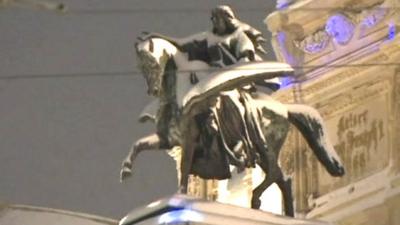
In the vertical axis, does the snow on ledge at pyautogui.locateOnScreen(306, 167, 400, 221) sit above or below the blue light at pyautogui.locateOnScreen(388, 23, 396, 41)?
below

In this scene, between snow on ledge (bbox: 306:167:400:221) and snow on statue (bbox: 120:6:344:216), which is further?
snow on ledge (bbox: 306:167:400:221)

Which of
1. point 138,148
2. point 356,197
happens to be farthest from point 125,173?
point 356,197

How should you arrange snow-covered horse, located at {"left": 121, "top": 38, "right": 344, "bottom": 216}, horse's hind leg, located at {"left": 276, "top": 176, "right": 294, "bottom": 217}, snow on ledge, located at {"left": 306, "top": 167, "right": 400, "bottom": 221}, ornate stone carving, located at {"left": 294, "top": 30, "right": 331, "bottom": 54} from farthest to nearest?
ornate stone carving, located at {"left": 294, "top": 30, "right": 331, "bottom": 54}
snow on ledge, located at {"left": 306, "top": 167, "right": 400, "bottom": 221}
horse's hind leg, located at {"left": 276, "top": 176, "right": 294, "bottom": 217}
snow-covered horse, located at {"left": 121, "top": 38, "right": 344, "bottom": 216}

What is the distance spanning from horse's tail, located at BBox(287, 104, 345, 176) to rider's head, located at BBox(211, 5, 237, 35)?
2.59 ft

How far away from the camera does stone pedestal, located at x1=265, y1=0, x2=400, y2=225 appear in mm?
17328

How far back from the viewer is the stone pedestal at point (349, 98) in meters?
17.3

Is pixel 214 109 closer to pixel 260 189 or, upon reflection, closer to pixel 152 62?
pixel 152 62

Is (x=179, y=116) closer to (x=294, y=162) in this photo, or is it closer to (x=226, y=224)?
(x=226, y=224)

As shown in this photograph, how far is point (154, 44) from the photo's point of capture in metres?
13.1

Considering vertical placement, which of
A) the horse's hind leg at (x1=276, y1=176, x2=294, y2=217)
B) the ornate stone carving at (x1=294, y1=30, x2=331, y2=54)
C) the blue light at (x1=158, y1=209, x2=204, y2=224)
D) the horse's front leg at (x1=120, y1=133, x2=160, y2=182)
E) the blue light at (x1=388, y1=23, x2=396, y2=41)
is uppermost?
the ornate stone carving at (x1=294, y1=30, x2=331, y2=54)

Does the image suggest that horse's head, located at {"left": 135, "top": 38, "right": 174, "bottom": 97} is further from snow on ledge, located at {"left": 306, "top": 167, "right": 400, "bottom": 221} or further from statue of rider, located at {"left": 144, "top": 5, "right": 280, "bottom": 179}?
snow on ledge, located at {"left": 306, "top": 167, "right": 400, "bottom": 221}

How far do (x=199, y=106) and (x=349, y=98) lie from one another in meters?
5.35

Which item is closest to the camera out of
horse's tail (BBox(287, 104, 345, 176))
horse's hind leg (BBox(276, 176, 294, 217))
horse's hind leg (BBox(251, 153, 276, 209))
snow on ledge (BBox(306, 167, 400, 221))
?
horse's hind leg (BBox(251, 153, 276, 209))

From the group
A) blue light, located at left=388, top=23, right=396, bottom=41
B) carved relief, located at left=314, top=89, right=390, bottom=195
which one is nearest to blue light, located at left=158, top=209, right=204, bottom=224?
carved relief, located at left=314, top=89, right=390, bottom=195
